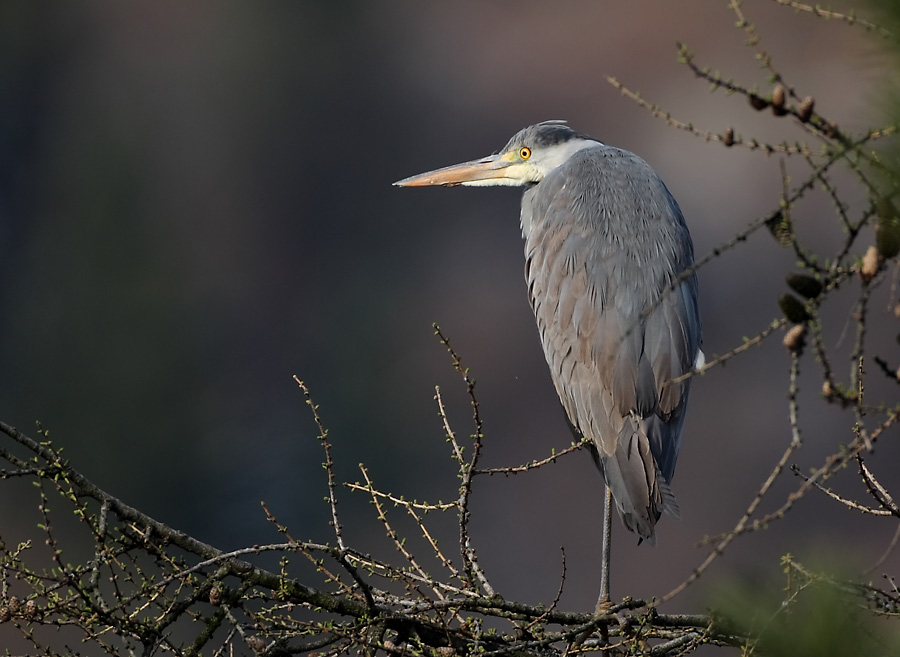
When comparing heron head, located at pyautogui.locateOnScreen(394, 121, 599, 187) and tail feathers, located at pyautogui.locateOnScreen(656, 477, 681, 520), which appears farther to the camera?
heron head, located at pyautogui.locateOnScreen(394, 121, 599, 187)

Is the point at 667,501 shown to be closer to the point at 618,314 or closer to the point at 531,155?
the point at 618,314

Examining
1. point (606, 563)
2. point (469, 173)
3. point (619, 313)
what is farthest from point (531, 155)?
point (606, 563)

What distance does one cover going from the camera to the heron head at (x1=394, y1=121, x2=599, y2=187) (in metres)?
2.88

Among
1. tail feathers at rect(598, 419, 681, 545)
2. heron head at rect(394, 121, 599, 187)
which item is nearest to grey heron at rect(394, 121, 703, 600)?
tail feathers at rect(598, 419, 681, 545)

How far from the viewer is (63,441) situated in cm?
943

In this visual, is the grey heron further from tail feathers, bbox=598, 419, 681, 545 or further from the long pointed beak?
the long pointed beak

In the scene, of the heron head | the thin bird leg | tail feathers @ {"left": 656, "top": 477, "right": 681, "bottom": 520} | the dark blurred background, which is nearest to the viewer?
tail feathers @ {"left": 656, "top": 477, "right": 681, "bottom": 520}

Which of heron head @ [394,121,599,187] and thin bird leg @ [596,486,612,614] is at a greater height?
heron head @ [394,121,599,187]

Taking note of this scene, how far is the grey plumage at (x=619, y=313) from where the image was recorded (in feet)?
6.57

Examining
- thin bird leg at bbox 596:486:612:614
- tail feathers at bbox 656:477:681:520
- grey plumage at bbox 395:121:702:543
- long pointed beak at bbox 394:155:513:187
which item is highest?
long pointed beak at bbox 394:155:513:187

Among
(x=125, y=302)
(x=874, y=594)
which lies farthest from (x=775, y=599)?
(x=125, y=302)

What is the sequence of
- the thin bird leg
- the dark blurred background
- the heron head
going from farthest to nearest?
the dark blurred background
the heron head
the thin bird leg

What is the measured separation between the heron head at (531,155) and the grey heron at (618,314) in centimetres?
24

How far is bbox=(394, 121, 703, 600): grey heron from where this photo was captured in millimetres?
2004
